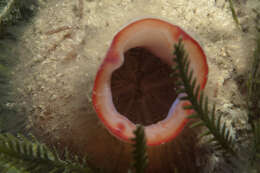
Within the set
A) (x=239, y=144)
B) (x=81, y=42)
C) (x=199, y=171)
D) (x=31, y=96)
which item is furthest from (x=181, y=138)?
(x=31, y=96)

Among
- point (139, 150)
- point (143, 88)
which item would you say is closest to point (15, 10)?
point (143, 88)

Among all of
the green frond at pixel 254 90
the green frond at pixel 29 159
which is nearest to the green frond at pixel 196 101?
the green frond at pixel 254 90

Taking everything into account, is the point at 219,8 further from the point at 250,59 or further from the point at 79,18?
the point at 79,18

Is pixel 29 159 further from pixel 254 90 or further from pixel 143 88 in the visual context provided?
pixel 254 90

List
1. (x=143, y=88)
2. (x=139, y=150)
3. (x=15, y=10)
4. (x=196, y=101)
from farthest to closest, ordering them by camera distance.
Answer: (x=15, y=10) → (x=143, y=88) → (x=196, y=101) → (x=139, y=150)

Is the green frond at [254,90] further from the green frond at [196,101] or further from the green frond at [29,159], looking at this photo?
the green frond at [29,159]

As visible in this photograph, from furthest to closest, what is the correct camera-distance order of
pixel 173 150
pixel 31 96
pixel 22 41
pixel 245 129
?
pixel 22 41 → pixel 31 96 → pixel 245 129 → pixel 173 150
